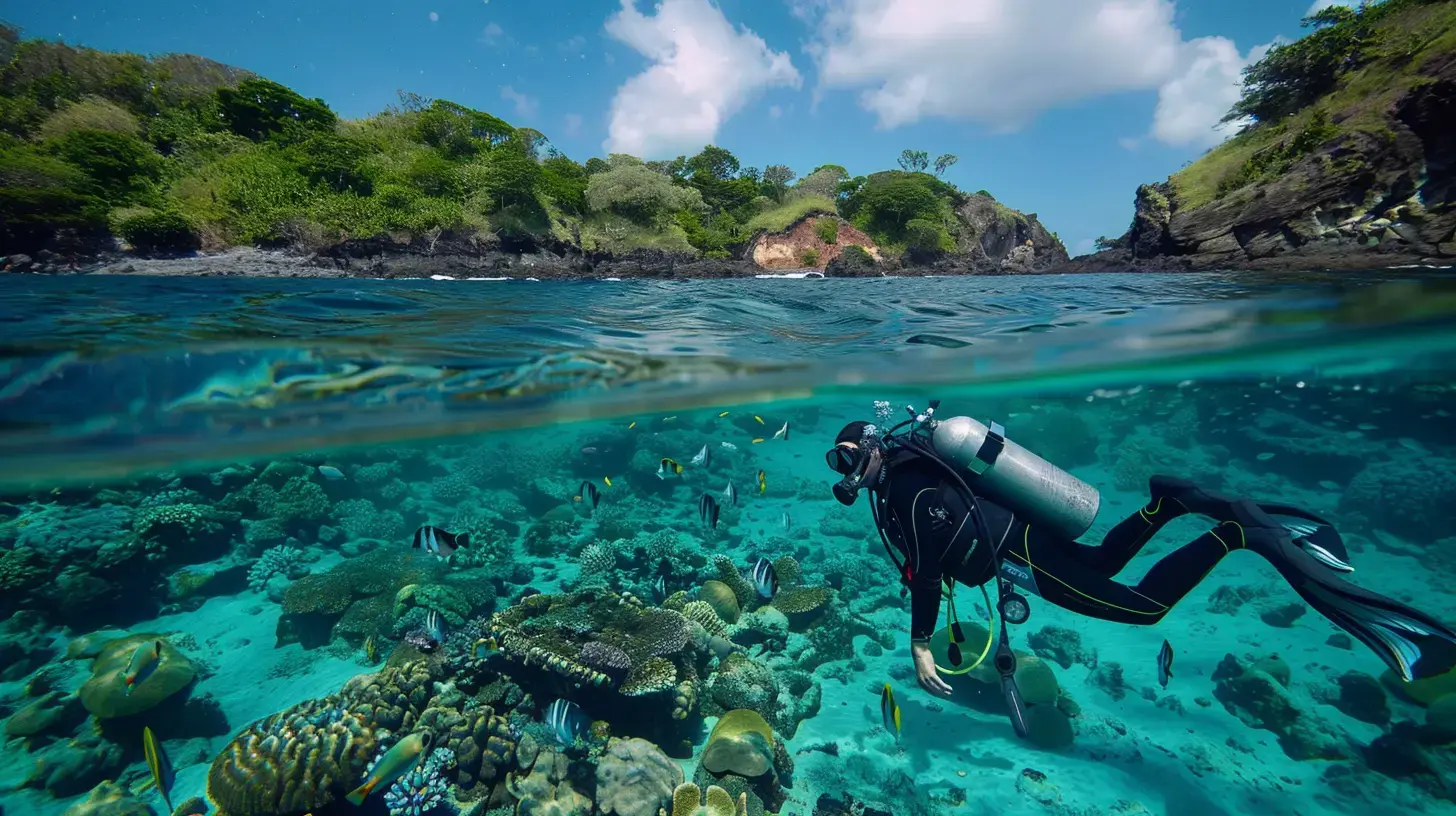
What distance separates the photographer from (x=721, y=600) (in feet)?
31.6

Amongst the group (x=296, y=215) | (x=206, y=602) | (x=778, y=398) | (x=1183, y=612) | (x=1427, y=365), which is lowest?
(x=1183, y=612)

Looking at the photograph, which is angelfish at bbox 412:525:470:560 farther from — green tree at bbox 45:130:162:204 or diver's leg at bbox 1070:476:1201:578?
green tree at bbox 45:130:162:204

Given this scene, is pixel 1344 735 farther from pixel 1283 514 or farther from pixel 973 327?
pixel 973 327

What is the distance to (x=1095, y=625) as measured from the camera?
39.0ft

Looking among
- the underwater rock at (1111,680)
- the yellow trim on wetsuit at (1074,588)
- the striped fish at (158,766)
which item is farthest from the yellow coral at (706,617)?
the underwater rock at (1111,680)

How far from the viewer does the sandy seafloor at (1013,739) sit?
6.75 metres

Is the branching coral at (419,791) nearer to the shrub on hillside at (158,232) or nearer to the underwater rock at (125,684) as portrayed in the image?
the underwater rock at (125,684)

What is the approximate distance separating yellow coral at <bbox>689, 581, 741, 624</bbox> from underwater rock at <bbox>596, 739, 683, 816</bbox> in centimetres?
345

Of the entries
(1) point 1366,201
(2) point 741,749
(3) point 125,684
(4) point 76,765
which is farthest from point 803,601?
(1) point 1366,201

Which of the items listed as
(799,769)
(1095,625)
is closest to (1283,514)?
(799,769)

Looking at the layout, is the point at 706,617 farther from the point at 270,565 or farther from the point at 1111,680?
the point at 270,565

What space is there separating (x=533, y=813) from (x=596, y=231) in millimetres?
27964

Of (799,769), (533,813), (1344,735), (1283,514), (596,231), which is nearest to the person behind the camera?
(1283,514)

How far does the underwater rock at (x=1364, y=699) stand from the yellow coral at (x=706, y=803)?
10550 millimetres
